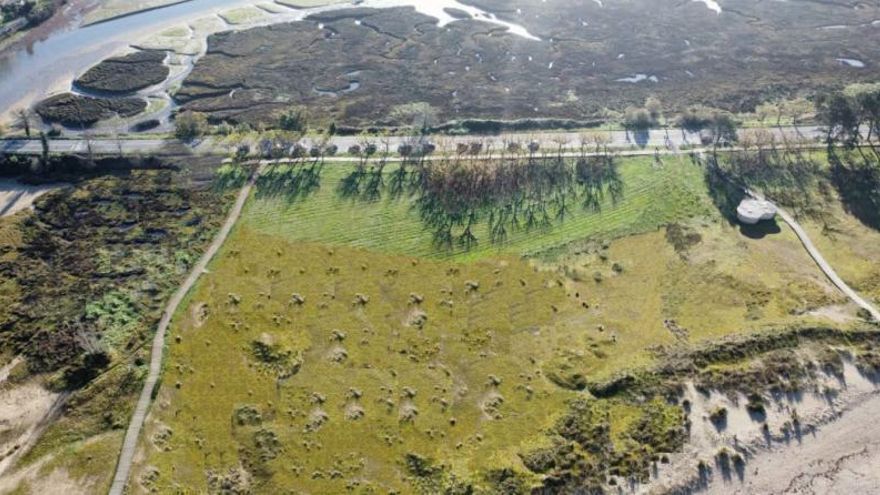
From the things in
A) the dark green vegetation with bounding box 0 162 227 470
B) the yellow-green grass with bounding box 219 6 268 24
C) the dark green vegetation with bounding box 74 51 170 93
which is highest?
the yellow-green grass with bounding box 219 6 268 24

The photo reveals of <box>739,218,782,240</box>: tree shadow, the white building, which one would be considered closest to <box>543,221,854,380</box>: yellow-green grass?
<box>739,218,782,240</box>: tree shadow

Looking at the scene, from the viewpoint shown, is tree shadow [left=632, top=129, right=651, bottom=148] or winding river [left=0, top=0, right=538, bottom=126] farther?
winding river [left=0, top=0, right=538, bottom=126]

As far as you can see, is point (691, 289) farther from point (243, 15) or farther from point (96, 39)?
point (96, 39)

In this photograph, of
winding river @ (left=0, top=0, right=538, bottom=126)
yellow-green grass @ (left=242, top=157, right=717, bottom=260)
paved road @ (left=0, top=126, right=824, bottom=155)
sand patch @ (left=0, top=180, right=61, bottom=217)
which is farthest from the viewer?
winding river @ (left=0, top=0, right=538, bottom=126)

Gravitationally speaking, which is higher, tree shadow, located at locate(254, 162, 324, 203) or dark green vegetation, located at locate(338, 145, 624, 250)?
tree shadow, located at locate(254, 162, 324, 203)


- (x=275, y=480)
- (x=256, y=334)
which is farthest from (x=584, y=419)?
(x=256, y=334)

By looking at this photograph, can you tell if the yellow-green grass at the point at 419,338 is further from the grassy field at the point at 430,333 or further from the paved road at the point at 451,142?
the paved road at the point at 451,142

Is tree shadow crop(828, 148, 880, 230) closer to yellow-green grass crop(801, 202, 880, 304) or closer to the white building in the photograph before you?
yellow-green grass crop(801, 202, 880, 304)

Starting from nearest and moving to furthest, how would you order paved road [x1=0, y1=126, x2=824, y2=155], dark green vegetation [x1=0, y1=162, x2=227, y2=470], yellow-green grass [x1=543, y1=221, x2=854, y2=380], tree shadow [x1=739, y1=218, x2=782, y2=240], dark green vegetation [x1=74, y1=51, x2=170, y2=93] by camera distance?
dark green vegetation [x1=0, y1=162, x2=227, y2=470], yellow-green grass [x1=543, y1=221, x2=854, y2=380], tree shadow [x1=739, y1=218, x2=782, y2=240], paved road [x1=0, y1=126, x2=824, y2=155], dark green vegetation [x1=74, y1=51, x2=170, y2=93]

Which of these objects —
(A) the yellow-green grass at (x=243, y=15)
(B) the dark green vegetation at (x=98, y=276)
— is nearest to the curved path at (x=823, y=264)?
(B) the dark green vegetation at (x=98, y=276)
